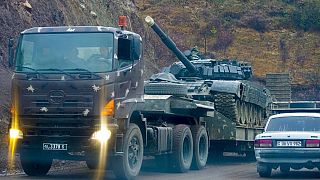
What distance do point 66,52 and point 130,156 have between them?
2381 mm

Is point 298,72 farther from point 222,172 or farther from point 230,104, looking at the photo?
point 222,172

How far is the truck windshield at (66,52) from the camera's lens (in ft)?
45.9

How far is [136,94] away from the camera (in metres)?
15.1

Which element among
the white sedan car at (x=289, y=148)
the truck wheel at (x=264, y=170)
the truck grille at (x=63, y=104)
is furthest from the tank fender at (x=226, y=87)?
the truck grille at (x=63, y=104)

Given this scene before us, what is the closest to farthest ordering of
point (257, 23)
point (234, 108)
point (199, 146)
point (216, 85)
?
point (199, 146), point (234, 108), point (216, 85), point (257, 23)

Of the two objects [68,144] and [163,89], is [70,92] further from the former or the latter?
[163,89]

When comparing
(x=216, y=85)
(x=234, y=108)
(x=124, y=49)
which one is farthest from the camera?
(x=216, y=85)

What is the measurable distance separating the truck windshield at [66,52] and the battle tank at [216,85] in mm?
3753

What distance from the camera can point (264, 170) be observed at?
1622cm

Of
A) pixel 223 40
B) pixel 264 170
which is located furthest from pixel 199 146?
pixel 223 40

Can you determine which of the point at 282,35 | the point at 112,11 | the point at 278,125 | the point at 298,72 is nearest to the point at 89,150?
the point at 278,125

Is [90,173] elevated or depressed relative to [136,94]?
depressed

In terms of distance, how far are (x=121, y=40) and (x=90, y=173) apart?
12.0 feet

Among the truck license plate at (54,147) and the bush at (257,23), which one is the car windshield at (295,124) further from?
the bush at (257,23)
